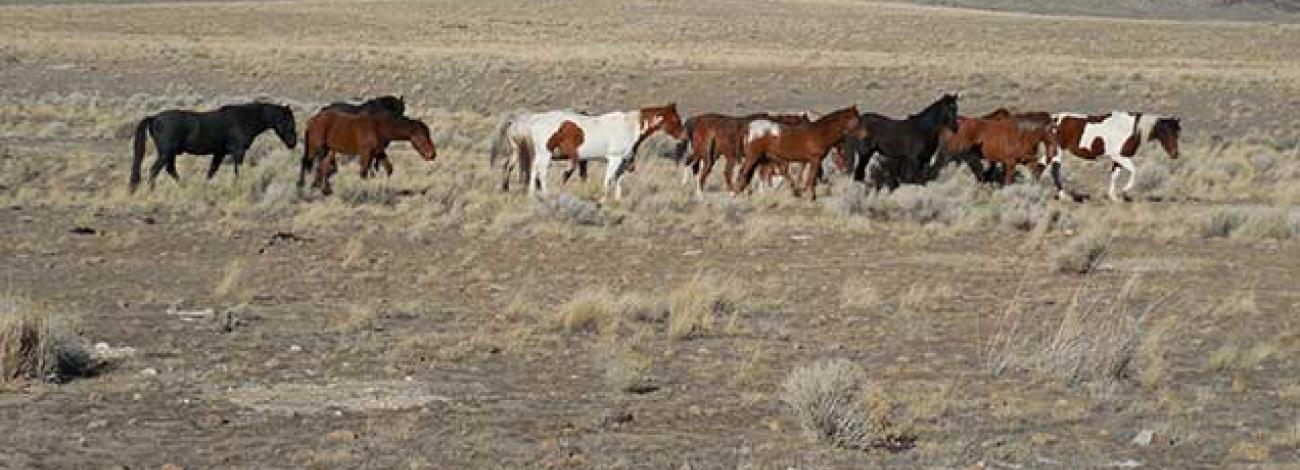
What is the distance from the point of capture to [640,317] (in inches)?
509

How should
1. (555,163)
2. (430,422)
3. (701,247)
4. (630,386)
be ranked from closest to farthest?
1. (430,422)
2. (630,386)
3. (701,247)
4. (555,163)

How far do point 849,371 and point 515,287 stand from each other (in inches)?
223

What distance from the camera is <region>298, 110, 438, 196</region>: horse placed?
2183 cm

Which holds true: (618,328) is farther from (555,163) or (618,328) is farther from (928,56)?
(928,56)

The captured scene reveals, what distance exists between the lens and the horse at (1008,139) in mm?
23516

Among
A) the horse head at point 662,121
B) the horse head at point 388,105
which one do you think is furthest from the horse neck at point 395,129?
the horse head at point 662,121

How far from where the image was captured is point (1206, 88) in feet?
177

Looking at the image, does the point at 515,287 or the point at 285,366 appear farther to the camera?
the point at 515,287

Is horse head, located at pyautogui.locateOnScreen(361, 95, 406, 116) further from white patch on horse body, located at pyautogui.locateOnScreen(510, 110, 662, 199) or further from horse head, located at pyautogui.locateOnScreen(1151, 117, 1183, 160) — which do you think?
horse head, located at pyautogui.locateOnScreen(1151, 117, 1183, 160)

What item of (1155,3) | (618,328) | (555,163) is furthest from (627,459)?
(1155,3)

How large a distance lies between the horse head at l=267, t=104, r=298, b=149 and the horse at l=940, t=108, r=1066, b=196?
8781mm

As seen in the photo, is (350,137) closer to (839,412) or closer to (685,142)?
(685,142)

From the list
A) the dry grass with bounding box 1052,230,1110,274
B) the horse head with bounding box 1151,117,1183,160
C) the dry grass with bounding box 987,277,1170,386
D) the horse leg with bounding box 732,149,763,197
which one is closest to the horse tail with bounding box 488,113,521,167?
the horse leg with bounding box 732,149,763,197

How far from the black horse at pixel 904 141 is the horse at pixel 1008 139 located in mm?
529
